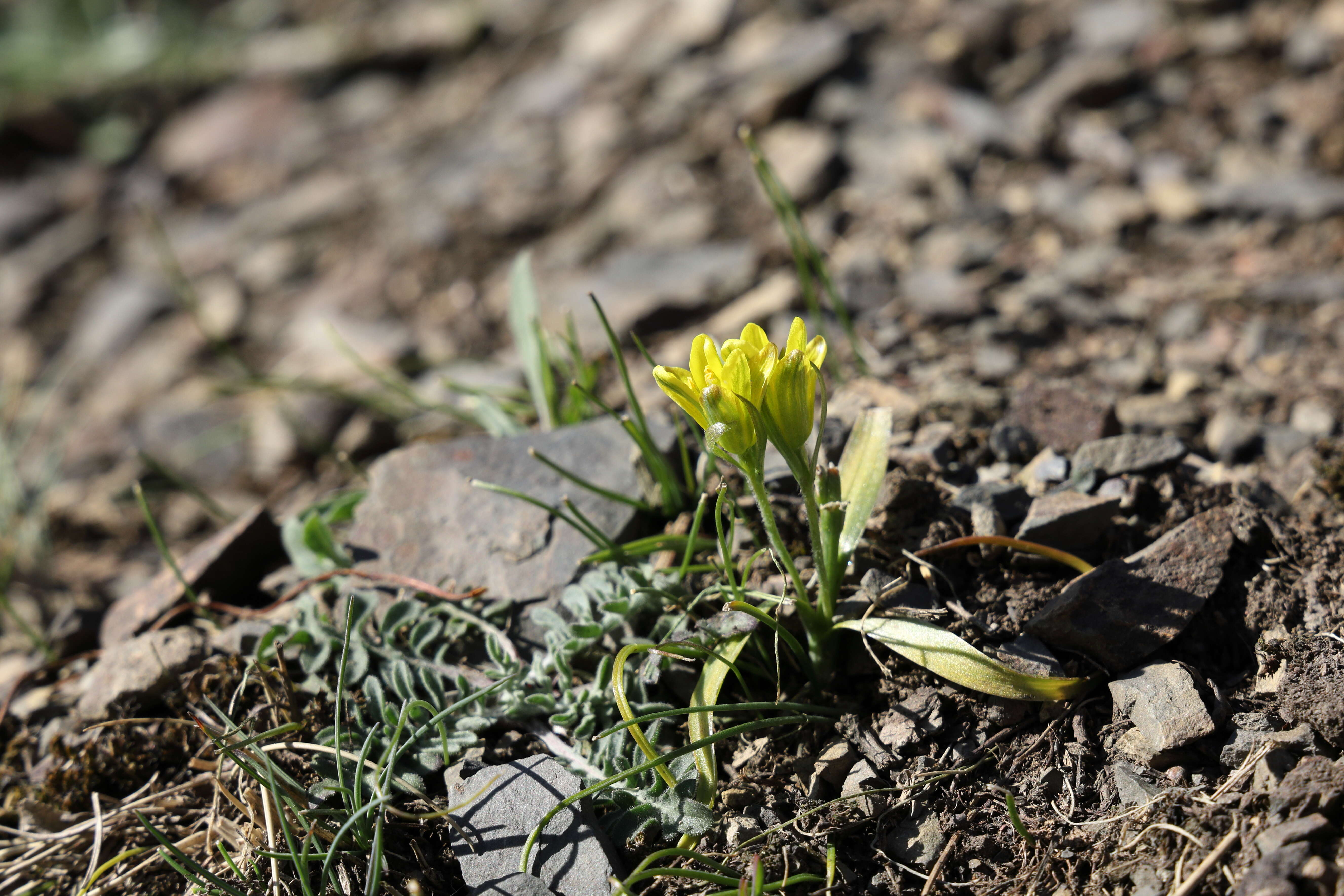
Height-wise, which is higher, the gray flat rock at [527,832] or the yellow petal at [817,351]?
the yellow petal at [817,351]

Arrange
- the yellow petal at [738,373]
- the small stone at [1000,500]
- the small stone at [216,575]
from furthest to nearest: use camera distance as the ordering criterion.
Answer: the small stone at [216,575] < the small stone at [1000,500] < the yellow petal at [738,373]

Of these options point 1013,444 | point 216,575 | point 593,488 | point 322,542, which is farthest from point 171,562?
point 1013,444

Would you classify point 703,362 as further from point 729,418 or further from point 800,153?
point 800,153

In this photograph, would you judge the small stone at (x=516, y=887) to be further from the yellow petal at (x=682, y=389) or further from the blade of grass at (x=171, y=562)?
the blade of grass at (x=171, y=562)

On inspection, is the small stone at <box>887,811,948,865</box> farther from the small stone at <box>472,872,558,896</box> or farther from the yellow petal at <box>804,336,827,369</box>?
the yellow petal at <box>804,336,827,369</box>

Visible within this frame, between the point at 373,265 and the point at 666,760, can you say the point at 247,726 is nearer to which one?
the point at 666,760

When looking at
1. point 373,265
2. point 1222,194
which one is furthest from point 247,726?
point 1222,194

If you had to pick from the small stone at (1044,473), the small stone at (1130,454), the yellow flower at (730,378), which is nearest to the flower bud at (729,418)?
the yellow flower at (730,378)
